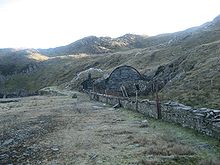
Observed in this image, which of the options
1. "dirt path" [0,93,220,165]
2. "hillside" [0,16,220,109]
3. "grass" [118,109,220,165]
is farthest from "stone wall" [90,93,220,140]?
"hillside" [0,16,220,109]

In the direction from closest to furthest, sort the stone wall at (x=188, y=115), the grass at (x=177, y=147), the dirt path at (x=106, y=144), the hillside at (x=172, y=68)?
the grass at (x=177, y=147)
the dirt path at (x=106, y=144)
the stone wall at (x=188, y=115)
the hillside at (x=172, y=68)

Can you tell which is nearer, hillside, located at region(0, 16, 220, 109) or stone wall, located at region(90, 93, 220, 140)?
stone wall, located at region(90, 93, 220, 140)

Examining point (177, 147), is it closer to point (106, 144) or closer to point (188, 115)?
point (106, 144)

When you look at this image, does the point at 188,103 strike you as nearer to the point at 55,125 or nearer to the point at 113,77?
the point at 55,125

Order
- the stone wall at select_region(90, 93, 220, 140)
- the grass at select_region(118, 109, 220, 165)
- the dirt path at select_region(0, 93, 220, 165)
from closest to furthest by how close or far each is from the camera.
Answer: the grass at select_region(118, 109, 220, 165) → the dirt path at select_region(0, 93, 220, 165) → the stone wall at select_region(90, 93, 220, 140)

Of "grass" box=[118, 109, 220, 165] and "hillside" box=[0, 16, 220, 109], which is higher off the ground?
"hillside" box=[0, 16, 220, 109]

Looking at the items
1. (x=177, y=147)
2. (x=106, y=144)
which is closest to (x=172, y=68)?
(x=106, y=144)

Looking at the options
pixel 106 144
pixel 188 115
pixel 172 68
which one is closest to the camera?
pixel 106 144

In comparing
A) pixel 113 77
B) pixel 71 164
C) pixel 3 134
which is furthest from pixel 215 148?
pixel 113 77

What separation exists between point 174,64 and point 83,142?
1734 inches

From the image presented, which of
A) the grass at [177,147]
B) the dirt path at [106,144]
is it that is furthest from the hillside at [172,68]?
the dirt path at [106,144]

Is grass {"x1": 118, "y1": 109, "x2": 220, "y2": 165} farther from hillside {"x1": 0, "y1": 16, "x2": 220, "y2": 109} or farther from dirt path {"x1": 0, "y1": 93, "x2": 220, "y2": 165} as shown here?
hillside {"x1": 0, "y1": 16, "x2": 220, "y2": 109}

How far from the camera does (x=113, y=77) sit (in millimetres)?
57500

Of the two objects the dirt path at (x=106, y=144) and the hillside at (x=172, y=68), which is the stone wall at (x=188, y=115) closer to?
the dirt path at (x=106, y=144)
